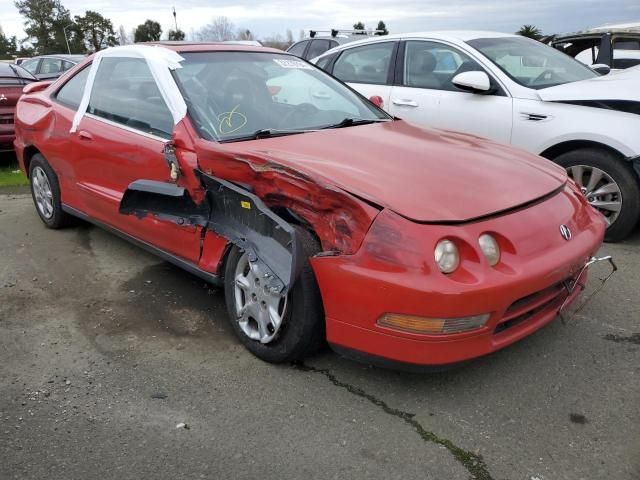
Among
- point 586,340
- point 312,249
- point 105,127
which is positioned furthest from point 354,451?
point 105,127

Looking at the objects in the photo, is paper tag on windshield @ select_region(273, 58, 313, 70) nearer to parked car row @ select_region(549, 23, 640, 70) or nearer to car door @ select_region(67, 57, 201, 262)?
car door @ select_region(67, 57, 201, 262)

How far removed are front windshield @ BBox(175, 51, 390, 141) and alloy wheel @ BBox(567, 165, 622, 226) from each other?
1.71 meters

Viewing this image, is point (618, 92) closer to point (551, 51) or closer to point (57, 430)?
point (551, 51)

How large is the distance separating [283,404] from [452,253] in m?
1.03

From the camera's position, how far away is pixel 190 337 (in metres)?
3.30

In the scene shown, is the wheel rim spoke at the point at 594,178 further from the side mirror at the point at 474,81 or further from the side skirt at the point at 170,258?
the side skirt at the point at 170,258

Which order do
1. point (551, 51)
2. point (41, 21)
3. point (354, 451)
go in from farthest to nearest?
point (41, 21) → point (551, 51) → point (354, 451)

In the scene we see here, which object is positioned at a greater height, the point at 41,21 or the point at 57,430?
the point at 41,21

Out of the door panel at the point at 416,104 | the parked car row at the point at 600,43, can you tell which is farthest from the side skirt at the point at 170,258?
the parked car row at the point at 600,43

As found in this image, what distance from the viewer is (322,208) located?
2.63 meters

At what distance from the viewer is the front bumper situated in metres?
2.36

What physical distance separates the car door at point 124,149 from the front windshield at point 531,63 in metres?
3.12

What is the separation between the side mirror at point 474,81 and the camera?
16.2 ft

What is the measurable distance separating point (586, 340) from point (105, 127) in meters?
3.32
